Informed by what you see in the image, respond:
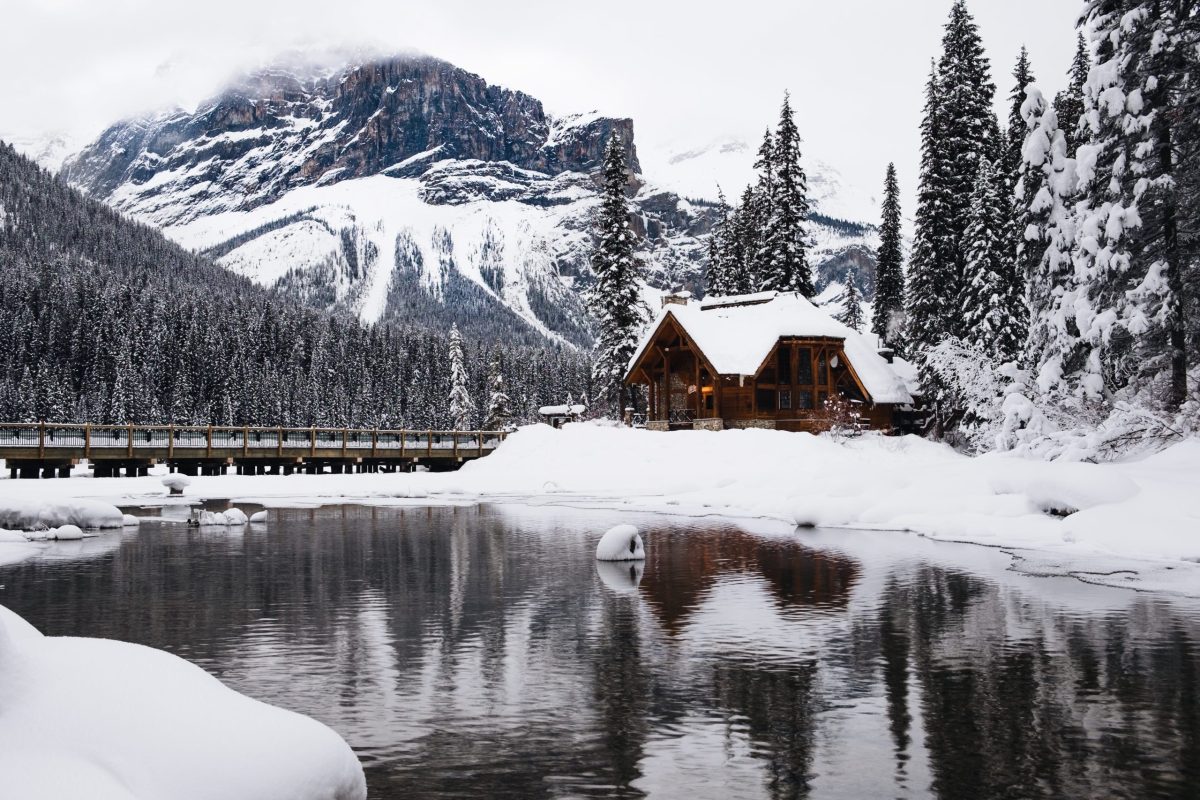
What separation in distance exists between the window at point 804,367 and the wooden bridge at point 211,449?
2018 centimetres

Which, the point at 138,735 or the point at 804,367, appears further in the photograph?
the point at 804,367

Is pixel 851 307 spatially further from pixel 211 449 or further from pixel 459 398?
pixel 211 449

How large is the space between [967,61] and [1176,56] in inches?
946

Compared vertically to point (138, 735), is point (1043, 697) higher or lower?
lower

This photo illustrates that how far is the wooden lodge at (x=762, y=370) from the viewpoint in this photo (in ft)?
160

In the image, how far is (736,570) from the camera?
18.8 meters

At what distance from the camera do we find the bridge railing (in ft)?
155

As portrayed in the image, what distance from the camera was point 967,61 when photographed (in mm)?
50312

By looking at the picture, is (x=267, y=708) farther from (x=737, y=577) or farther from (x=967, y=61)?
(x=967, y=61)

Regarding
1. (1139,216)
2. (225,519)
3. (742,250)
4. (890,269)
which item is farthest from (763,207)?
(225,519)

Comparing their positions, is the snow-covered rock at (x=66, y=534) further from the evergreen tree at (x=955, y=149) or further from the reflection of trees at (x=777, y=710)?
the evergreen tree at (x=955, y=149)

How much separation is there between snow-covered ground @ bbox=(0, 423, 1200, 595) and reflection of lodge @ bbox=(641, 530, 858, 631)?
3.85 metres

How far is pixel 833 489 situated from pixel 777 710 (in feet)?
67.1

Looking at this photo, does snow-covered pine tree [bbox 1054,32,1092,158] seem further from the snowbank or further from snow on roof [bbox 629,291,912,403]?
the snowbank
